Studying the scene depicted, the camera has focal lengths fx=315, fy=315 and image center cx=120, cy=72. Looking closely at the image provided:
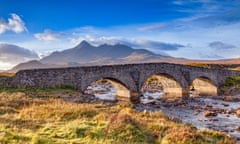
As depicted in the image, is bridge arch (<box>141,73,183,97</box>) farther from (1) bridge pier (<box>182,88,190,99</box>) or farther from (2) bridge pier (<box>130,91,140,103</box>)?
(2) bridge pier (<box>130,91,140,103</box>)

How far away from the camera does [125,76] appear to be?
4394 cm

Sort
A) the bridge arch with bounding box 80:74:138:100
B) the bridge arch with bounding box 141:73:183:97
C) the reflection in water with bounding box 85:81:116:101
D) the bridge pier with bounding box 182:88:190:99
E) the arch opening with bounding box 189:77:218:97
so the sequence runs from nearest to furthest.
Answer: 1. the bridge arch with bounding box 80:74:138:100
2. the reflection in water with bounding box 85:81:116:101
3. the bridge arch with bounding box 141:73:183:97
4. the bridge pier with bounding box 182:88:190:99
5. the arch opening with bounding box 189:77:218:97

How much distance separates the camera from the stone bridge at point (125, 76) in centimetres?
3390

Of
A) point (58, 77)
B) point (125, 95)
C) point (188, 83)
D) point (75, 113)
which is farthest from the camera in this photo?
point (188, 83)

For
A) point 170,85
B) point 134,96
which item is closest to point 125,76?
point 134,96

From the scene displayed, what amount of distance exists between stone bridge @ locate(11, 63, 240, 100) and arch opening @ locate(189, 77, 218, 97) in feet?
2.00

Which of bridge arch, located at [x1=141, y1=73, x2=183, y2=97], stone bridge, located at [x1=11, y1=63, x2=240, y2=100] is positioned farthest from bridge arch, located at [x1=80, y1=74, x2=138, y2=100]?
bridge arch, located at [x1=141, y1=73, x2=183, y2=97]

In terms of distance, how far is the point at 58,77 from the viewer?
3569 centimetres

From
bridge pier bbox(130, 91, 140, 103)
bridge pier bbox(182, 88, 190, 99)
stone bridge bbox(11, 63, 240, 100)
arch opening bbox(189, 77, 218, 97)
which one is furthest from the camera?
arch opening bbox(189, 77, 218, 97)

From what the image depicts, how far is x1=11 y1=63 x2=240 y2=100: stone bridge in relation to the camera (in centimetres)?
3390

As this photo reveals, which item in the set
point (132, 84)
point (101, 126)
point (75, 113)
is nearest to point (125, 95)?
point (132, 84)

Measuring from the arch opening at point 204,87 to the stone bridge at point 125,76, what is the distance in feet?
2.00

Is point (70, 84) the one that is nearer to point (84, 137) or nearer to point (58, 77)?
point (58, 77)

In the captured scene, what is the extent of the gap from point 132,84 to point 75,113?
26.1 m
